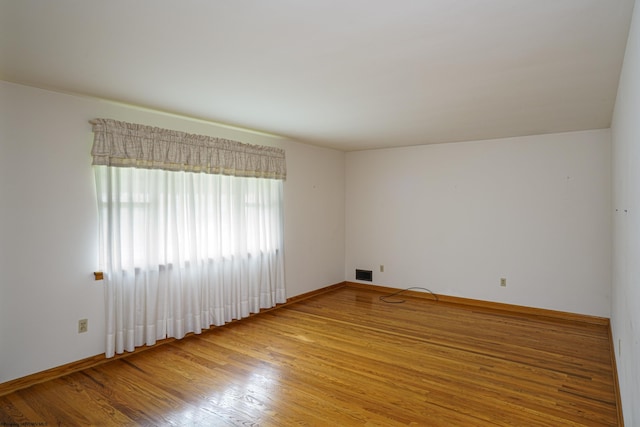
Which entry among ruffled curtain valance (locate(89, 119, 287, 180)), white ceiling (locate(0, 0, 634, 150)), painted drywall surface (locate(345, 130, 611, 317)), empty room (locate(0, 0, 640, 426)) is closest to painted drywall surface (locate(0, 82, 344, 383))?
empty room (locate(0, 0, 640, 426))

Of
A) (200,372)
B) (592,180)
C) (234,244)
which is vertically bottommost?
(200,372)

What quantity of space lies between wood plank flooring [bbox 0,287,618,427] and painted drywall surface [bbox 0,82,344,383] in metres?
0.34

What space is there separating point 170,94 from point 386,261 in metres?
4.16

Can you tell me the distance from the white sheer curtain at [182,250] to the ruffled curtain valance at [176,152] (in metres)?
0.09

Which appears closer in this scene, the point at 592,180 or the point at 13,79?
the point at 13,79

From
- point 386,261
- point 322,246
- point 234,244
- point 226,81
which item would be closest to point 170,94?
point 226,81

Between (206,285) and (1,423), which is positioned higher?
(206,285)

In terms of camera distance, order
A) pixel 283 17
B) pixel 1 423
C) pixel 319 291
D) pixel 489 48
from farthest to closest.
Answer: pixel 319 291, pixel 1 423, pixel 489 48, pixel 283 17

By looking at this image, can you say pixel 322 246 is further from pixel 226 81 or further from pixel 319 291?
pixel 226 81

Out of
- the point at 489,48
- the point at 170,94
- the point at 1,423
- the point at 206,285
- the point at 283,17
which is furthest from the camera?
the point at 206,285

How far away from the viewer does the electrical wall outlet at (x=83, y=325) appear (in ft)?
10.2

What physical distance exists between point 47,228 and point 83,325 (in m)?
0.89

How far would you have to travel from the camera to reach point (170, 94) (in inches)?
118

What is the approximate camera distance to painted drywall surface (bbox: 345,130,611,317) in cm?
437
